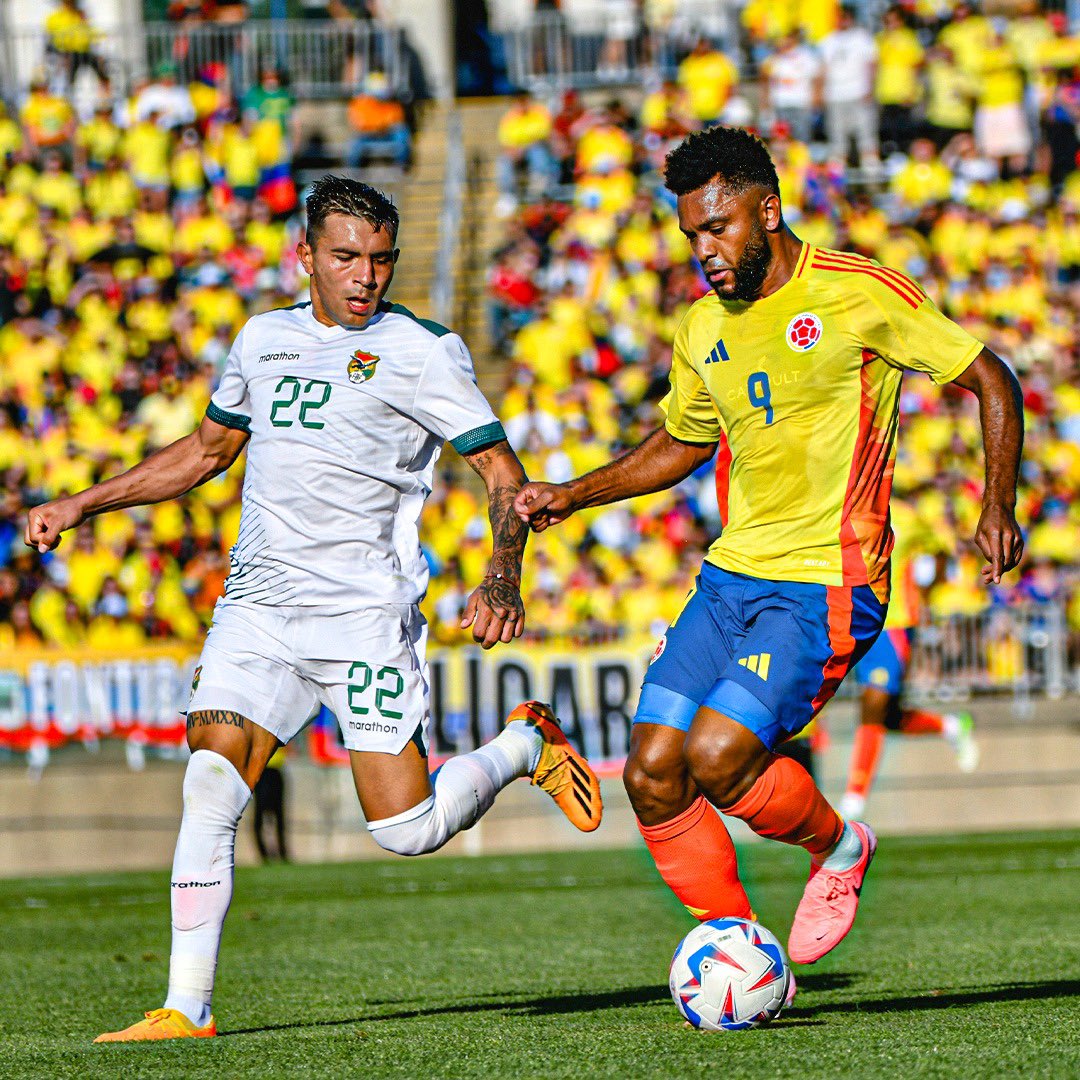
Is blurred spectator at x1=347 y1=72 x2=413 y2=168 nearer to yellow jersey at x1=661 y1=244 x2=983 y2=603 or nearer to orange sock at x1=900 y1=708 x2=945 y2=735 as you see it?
orange sock at x1=900 y1=708 x2=945 y2=735

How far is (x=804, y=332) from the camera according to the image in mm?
6004

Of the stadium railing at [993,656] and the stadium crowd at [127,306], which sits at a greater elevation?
the stadium crowd at [127,306]

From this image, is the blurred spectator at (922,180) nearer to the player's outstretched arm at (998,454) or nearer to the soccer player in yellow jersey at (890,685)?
the soccer player in yellow jersey at (890,685)

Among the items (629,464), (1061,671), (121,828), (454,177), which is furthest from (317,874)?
(454,177)

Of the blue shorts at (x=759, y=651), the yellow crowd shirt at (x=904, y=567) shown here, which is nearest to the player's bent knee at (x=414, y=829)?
the blue shorts at (x=759, y=651)

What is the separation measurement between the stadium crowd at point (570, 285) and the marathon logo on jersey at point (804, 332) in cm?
964

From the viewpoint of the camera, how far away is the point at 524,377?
1911cm

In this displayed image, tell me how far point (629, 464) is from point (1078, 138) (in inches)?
612

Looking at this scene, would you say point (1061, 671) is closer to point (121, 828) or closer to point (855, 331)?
point (121, 828)

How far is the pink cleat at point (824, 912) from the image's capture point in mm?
6121

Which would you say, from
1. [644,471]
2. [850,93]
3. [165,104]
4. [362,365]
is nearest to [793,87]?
[850,93]

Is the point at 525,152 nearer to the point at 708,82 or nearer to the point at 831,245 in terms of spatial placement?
the point at 708,82

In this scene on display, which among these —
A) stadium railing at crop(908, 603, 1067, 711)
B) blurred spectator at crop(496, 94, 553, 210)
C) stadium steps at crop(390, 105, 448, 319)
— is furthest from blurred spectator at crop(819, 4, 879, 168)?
stadium railing at crop(908, 603, 1067, 711)

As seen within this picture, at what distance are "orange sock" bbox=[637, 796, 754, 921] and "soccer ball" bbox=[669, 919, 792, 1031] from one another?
12.3 inches
